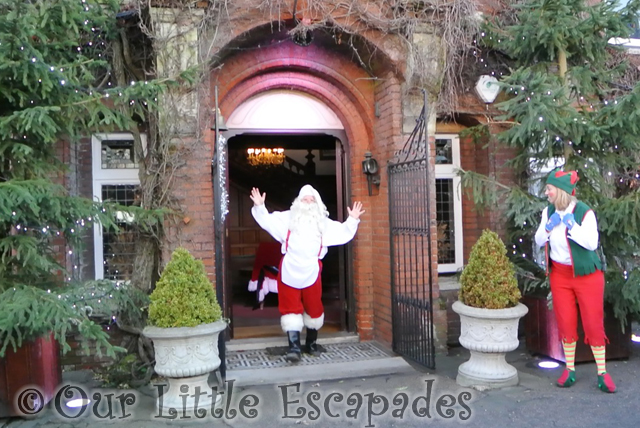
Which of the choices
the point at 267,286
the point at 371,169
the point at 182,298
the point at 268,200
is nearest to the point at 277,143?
the point at 268,200

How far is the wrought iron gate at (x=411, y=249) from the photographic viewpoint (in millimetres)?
6035

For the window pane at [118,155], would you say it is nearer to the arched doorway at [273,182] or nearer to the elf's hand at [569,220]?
the arched doorway at [273,182]

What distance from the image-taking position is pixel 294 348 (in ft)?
20.8

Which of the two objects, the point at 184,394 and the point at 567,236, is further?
the point at 567,236

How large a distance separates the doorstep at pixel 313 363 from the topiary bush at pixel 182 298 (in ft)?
3.49

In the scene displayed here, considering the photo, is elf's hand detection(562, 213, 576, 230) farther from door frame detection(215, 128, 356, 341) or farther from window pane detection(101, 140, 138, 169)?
window pane detection(101, 140, 138, 169)

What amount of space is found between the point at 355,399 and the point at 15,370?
9.69 ft

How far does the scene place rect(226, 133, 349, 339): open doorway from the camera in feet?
31.4

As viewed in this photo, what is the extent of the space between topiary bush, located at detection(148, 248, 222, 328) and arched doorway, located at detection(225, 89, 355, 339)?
1.98 meters

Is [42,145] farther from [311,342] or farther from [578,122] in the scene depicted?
[578,122]

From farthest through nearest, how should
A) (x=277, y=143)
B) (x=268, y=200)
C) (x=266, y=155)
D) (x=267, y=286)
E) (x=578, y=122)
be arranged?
1. (x=268, y=200)
2. (x=266, y=155)
3. (x=277, y=143)
4. (x=267, y=286)
5. (x=578, y=122)

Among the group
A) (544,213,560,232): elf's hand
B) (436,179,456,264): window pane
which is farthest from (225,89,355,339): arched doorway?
(544,213,560,232): elf's hand

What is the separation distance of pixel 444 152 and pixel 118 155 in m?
4.19

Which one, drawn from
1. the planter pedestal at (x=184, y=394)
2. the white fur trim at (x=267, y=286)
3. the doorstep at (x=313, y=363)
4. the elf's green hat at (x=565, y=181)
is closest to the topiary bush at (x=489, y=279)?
the elf's green hat at (x=565, y=181)
